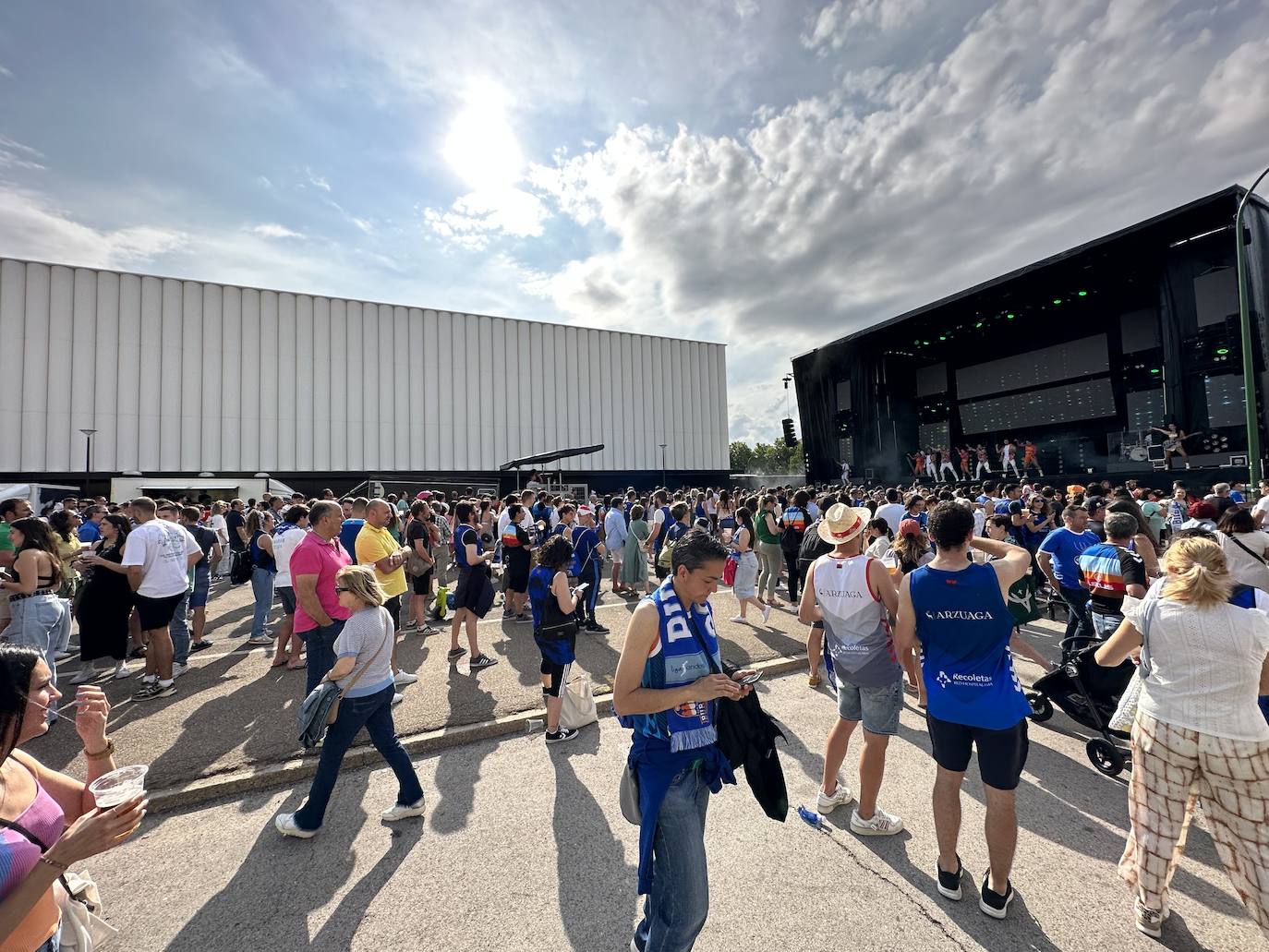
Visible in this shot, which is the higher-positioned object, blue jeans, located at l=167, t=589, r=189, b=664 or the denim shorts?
the denim shorts

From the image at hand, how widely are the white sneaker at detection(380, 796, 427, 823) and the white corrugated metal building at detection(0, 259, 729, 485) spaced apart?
34.6 m

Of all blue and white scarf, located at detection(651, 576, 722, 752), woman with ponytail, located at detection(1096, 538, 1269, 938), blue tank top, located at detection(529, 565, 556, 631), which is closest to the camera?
blue and white scarf, located at detection(651, 576, 722, 752)

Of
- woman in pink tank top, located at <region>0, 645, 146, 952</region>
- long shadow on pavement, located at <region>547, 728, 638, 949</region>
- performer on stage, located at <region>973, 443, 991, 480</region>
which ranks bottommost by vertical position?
long shadow on pavement, located at <region>547, 728, 638, 949</region>

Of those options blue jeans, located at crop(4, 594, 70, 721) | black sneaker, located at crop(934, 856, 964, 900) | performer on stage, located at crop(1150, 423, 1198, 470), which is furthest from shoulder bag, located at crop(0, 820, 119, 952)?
performer on stage, located at crop(1150, 423, 1198, 470)

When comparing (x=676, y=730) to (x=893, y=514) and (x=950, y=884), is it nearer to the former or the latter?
(x=950, y=884)

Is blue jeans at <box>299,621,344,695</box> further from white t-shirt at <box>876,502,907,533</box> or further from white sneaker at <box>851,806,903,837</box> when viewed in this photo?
white t-shirt at <box>876,502,907,533</box>

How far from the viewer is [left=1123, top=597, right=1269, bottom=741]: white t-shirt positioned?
89.4 inches

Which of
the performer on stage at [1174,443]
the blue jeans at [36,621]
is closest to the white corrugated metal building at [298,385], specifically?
the performer on stage at [1174,443]

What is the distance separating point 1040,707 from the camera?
15.1 feet

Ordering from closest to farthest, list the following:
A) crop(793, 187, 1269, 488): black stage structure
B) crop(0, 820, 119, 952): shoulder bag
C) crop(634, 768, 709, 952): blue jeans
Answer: crop(0, 820, 119, 952): shoulder bag → crop(634, 768, 709, 952): blue jeans → crop(793, 187, 1269, 488): black stage structure

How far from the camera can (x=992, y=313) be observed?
2102 centimetres

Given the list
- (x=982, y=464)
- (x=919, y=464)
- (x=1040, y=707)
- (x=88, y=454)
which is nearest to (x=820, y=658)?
(x=1040, y=707)

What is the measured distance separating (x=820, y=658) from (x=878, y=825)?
2635 millimetres

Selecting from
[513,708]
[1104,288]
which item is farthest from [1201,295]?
[513,708]
